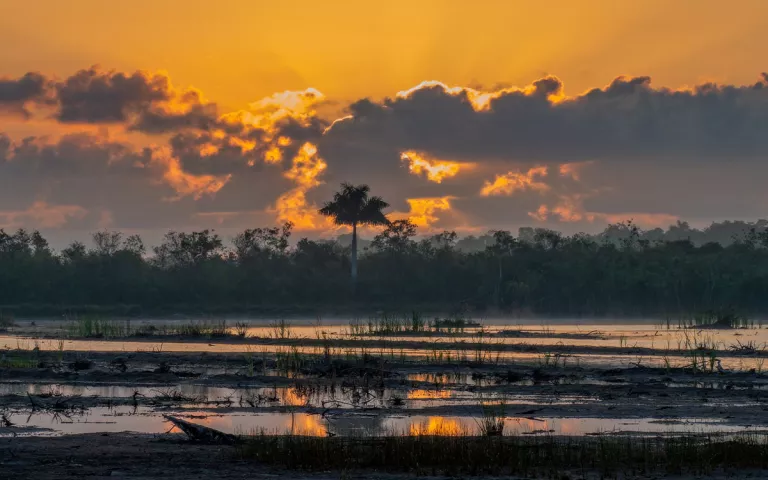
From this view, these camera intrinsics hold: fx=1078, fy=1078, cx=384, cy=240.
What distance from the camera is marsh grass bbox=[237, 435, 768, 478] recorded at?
15.9 m

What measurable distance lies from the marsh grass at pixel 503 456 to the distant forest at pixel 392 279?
68.3m

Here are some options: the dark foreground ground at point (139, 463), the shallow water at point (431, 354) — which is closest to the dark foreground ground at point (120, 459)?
the dark foreground ground at point (139, 463)

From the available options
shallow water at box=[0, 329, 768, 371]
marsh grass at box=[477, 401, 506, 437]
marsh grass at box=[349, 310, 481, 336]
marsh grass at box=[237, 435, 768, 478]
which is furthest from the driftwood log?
marsh grass at box=[349, 310, 481, 336]

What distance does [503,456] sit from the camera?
53.4 feet

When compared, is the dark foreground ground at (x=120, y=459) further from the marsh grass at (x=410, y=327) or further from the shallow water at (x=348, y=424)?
the marsh grass at (x=410, y=327)

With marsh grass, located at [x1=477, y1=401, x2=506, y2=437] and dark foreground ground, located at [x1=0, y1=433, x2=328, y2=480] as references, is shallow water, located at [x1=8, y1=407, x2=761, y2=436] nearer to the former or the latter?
marsh grass, located at [x1=477, y1=401, x2=506, y2=437]

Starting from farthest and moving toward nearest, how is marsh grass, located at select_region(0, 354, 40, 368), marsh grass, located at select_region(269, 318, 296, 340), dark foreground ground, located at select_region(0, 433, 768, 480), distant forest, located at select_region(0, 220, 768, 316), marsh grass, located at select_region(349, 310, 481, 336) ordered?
distant forest, located at select_region(0, 220, 768, 316)
marsh grass, located at select_region(349, 310, 481, 336)
marsh grass, located at select_region(269, 318, 296, 340)
marsh grass, located at select_region(0, 354, 40, 368)
dark foreground ground, located at select_region(0, 433, 768, 480)

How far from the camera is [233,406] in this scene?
78.8 feet

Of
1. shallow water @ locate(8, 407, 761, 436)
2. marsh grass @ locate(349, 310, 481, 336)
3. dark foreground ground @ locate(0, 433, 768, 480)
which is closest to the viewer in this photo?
dark foreground ground @ locate(0, 433, 768, 480)

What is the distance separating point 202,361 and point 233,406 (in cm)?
1270

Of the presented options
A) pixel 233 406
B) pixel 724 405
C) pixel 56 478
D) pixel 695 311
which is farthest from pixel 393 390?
pixel 695 311

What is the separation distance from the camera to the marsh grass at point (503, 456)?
52.1 feet

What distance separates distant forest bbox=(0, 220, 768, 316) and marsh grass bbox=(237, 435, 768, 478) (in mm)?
68344

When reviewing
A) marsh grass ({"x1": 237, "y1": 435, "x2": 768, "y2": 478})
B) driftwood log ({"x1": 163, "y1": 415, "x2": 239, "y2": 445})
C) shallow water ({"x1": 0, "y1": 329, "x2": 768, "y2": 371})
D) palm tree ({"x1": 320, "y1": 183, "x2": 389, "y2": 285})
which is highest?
palm tree ({"x1": 320, "y1": 183, "x2": 389, "y2": 285})
